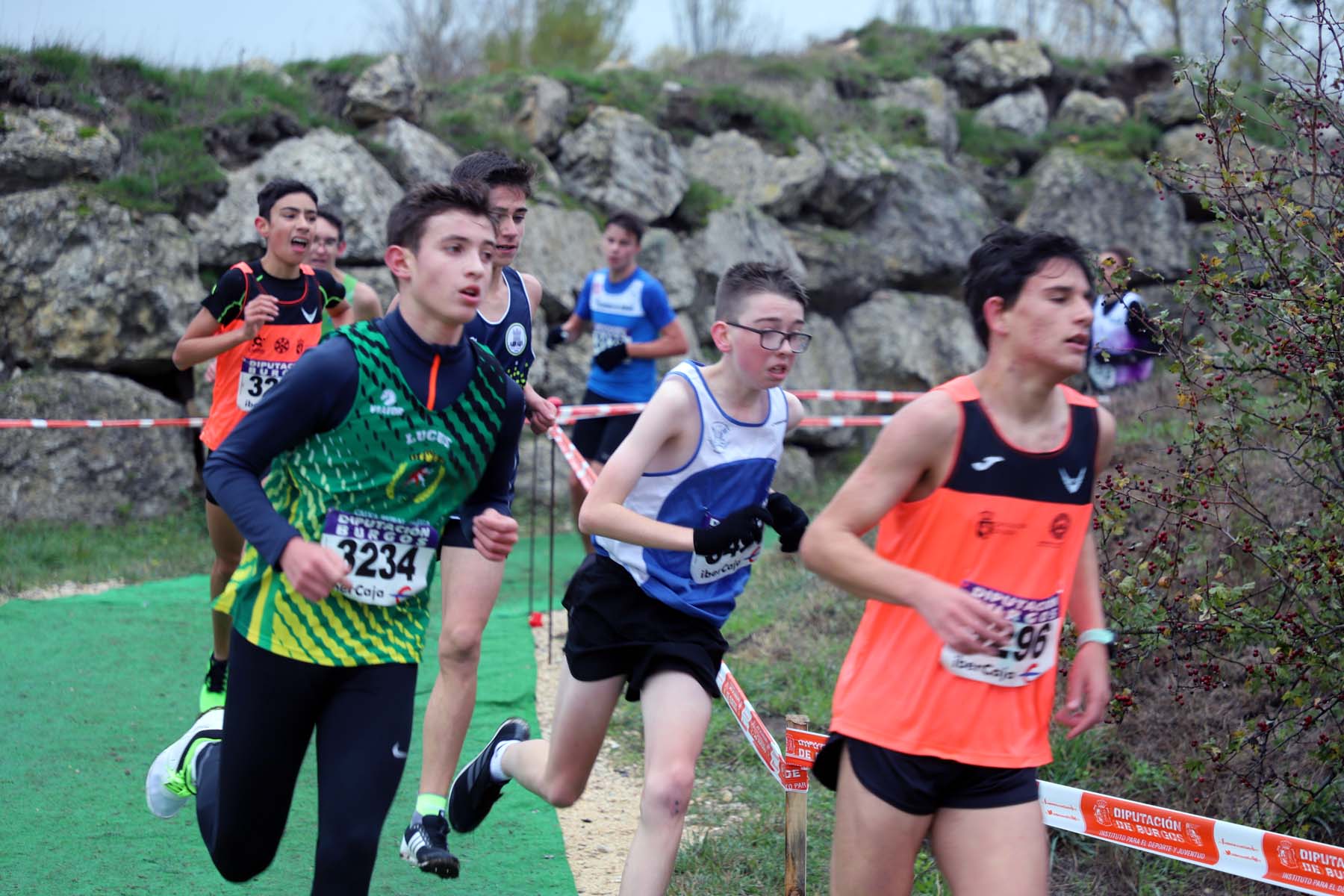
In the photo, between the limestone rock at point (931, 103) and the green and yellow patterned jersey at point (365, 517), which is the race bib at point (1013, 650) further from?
the limestone rock at point (931, 103)

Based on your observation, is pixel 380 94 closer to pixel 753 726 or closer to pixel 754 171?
pixel 754 171

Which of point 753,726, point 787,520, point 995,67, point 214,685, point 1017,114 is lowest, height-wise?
point 214,685

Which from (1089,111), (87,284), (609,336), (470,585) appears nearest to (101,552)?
(87,284)

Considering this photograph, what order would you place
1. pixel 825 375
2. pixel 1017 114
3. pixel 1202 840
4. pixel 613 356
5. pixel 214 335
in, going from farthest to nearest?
pixel 1017 114 < pixel 825 375 < pixel 613 356 < pixel 214 335 < pixel 1202 840

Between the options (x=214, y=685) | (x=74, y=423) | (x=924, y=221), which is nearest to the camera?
(x=214, y=685)

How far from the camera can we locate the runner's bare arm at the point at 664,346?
8438 millimetres

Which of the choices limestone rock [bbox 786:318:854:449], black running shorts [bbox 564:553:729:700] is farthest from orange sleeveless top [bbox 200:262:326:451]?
limestone rock [bbox 786:318:854:449]

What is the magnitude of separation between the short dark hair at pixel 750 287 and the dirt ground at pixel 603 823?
72.5 inches

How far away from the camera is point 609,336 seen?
29.1 ft

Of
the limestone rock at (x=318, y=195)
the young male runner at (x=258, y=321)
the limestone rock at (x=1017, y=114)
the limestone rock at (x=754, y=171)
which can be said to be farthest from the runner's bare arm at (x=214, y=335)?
the limestone rock at (x=1017, y=114)

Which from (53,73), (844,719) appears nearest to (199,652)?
(844,719)

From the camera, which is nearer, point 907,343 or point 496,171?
point 496,171

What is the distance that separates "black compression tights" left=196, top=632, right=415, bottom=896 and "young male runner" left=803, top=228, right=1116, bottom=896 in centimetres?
107

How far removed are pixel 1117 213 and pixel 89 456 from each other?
40.7ft
